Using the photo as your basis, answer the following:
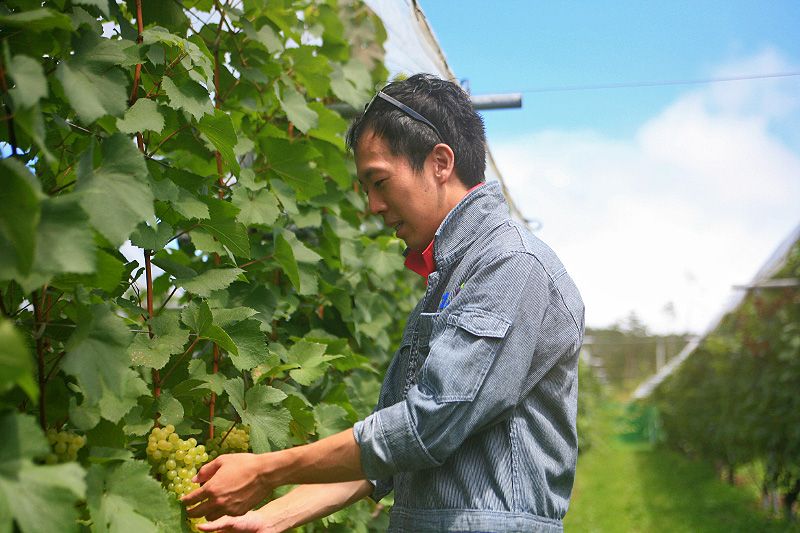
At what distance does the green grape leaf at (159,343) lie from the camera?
1.34 metres

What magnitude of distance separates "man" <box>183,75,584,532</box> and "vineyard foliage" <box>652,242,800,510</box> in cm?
594

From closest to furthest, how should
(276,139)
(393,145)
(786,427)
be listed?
(393,145)
(276,139)
(786,427)

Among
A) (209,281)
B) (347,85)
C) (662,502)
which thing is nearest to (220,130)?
(209,281)

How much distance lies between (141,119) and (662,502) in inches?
421

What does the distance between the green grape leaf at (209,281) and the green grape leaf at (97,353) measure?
0.47m

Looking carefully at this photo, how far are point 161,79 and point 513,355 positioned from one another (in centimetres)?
93

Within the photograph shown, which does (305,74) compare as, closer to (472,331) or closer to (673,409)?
(472,331)

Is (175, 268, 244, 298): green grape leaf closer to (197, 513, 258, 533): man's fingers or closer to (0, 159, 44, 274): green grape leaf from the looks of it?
(197, 513, 258, 533): man's fingers

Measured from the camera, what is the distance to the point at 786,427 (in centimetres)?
694

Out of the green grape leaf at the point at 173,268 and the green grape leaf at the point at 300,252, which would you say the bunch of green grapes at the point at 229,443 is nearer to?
the green grape leaf at the point at 173,268

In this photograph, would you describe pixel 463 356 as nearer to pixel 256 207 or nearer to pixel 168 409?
pixel 168 409

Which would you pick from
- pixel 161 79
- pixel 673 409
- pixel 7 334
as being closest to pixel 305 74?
pixel 161 79

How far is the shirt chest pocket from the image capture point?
1.27 meters

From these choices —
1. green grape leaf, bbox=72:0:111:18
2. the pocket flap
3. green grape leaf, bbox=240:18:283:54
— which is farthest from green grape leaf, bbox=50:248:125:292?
green grape leaf, bbox=240:18:283:54
